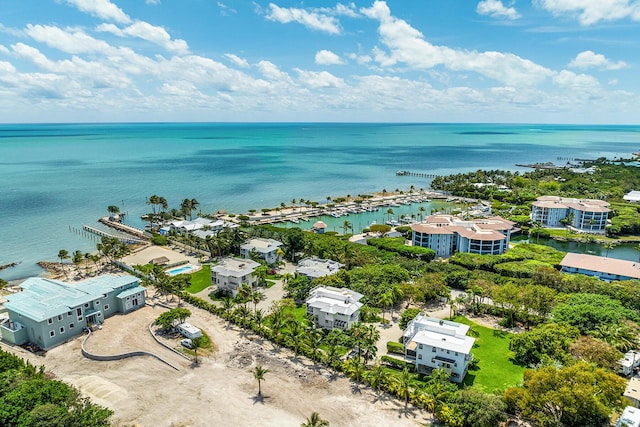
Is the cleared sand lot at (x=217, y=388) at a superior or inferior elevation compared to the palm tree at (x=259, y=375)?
inferior

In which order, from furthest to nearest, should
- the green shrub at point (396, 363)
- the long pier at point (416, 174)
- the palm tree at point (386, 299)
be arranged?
1. the long pier at point (416, 174)
2. the palm tree at point (386, 299)
3. the green shrub at point (396, 363)

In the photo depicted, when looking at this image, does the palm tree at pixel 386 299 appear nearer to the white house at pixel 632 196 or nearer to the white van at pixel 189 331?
the white van at pixel 189 331

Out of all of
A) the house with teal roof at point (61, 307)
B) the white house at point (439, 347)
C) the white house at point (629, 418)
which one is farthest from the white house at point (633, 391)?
the house with teal roof at point (61, 307)

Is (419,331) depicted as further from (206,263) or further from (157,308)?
(206,263)

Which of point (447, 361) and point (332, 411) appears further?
point (447, 361)

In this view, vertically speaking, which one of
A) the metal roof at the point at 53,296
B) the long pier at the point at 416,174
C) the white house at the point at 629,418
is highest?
the metal roof at the point at 53,296

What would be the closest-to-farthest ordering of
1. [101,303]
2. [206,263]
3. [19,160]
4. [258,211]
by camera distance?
[101,303]
[206,263]
[258,211]
[19,160]

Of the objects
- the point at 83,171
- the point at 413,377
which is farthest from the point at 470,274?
the point at 83,171
